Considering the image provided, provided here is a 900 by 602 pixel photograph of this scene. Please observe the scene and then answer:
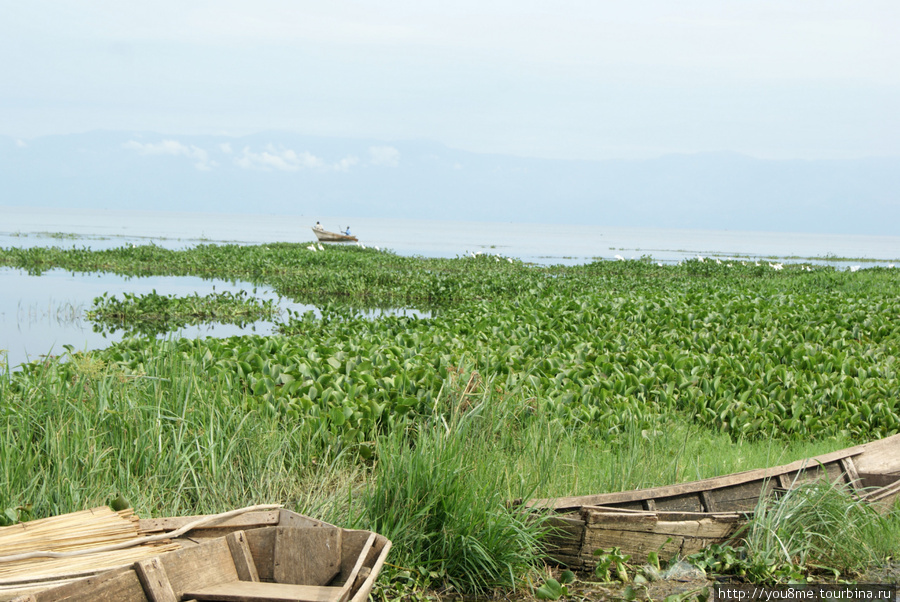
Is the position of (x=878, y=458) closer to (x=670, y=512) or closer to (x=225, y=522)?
(x=670, y=512)

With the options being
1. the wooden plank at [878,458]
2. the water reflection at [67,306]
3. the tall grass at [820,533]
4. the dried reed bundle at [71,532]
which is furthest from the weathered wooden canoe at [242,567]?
the water reflection at [67,306]

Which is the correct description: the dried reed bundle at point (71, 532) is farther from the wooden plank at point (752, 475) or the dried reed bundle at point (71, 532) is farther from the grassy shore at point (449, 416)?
the wooden plank at point (752, 475)

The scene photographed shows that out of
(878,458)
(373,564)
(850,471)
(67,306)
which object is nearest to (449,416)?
(373,564)

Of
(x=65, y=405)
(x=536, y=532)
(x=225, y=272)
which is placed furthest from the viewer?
(x=225, y=272)

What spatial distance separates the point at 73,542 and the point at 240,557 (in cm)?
82

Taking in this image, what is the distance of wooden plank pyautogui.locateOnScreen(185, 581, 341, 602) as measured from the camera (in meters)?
3.26

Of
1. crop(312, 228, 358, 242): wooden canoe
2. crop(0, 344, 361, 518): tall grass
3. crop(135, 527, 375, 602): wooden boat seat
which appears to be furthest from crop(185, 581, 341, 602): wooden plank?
crop(312, 228, 358, 242): wooden canoe

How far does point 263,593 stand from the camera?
3342 mm

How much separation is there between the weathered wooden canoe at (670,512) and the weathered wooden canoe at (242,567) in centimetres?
128

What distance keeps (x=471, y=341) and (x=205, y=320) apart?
8.03 meters

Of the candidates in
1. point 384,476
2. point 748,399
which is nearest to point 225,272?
point 748,399

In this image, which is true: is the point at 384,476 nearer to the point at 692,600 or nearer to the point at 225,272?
the point at 692,600

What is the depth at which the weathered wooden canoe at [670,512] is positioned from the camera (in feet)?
13.9

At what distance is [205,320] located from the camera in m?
15.3
